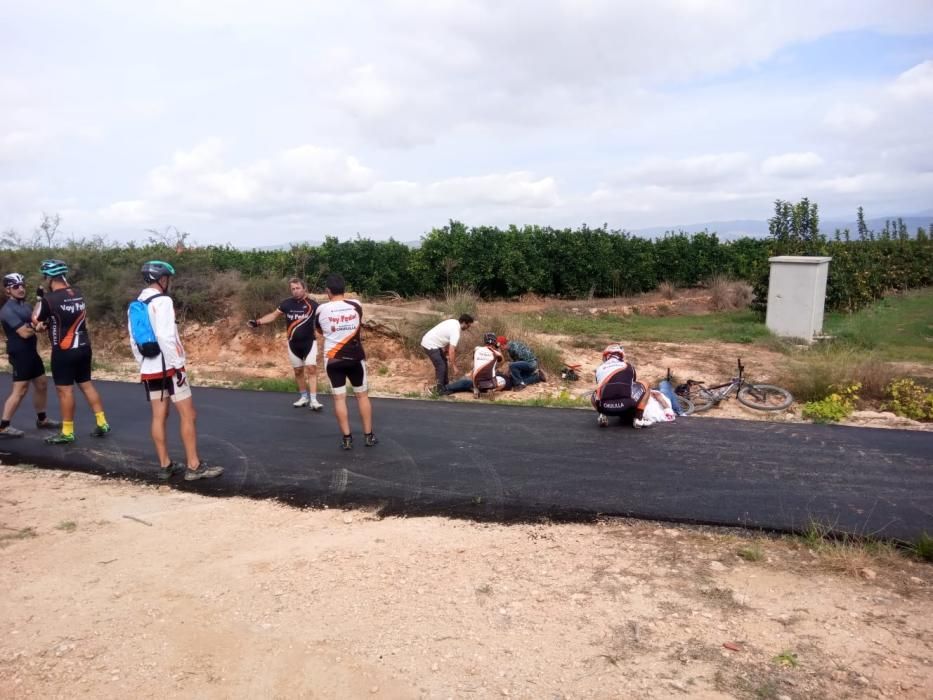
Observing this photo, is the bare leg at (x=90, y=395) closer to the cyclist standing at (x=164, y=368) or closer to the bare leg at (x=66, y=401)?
the bare leg at (x=66, y=401)

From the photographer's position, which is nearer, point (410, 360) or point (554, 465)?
point (554, 465)

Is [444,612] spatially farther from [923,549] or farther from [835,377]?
[835,377]

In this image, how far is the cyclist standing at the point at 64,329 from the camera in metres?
6.96

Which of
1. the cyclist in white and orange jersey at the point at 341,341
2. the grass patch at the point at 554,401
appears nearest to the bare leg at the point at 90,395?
the cyclist in white and orange jersey at the point at 341,341

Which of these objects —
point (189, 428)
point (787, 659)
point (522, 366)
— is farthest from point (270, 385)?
point (787, 659)

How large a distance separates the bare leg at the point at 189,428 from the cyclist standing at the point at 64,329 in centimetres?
183

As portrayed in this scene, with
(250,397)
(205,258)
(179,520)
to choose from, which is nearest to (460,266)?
(205,258)

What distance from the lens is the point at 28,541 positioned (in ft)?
16.8

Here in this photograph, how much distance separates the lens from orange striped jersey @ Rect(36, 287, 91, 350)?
6.96m

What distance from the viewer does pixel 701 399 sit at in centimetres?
949

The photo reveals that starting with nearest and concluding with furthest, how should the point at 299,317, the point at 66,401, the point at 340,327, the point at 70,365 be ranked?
1. the point at 340,327
2. the point at 70,365
3. the point at 66,401
4. the point at 299,317

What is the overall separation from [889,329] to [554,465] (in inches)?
576

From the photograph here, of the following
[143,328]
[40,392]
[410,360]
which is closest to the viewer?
[143,328]

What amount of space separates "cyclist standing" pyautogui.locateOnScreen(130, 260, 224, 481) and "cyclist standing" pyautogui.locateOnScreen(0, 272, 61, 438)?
7.56 feet
